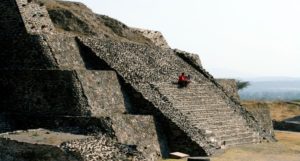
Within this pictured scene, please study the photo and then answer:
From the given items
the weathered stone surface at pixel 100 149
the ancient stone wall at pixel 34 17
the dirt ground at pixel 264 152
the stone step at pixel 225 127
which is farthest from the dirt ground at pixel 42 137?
the ancient stone wall at pixel 34 17

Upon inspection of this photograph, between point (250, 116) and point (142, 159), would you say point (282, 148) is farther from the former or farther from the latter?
point (142, 159)

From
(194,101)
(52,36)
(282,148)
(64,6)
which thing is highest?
(64,6)

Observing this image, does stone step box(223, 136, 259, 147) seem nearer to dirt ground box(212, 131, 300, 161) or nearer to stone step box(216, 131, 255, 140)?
stone step box(216, 131, 255, 140)

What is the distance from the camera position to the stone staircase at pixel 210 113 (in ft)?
70.9

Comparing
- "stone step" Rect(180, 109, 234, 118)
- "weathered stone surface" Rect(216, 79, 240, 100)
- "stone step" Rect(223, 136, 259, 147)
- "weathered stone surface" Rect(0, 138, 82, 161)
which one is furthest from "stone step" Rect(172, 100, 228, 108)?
"weathered stone surface" Rect(0, 138, 82, 161)

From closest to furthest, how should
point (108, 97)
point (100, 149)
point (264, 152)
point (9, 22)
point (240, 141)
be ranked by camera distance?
point (100, 149), point (108, 97), point (264, 152), point (240, 141), point (9, 22)

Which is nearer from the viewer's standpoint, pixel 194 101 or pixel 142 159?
pixel 142 159

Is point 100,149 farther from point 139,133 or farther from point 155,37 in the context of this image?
point 155,37

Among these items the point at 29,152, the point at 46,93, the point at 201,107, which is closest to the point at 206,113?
the point at 201,107

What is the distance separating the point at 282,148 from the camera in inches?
877

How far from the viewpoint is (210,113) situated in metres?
23.0

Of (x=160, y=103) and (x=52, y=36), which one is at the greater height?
(x=52, y=36)

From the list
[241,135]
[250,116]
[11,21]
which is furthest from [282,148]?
[11,21]

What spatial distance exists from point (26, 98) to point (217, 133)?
7898 mm
